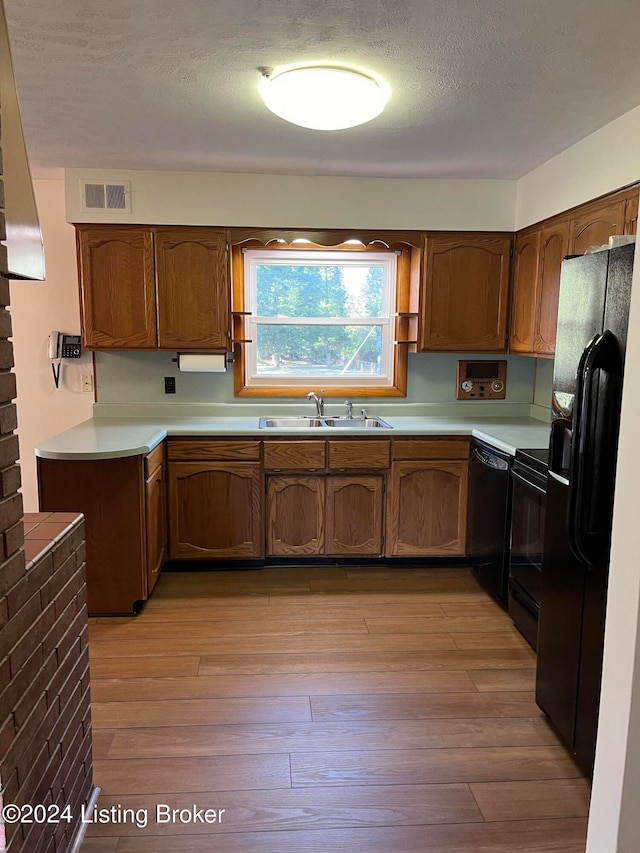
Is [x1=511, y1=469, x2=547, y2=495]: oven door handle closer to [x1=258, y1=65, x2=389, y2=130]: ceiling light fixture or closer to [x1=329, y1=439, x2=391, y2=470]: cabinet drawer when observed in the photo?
[x1=329, y1=439, x2=391, y2=470]: cabinet drawer

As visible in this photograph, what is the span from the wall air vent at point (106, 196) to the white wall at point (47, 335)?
0.37 m

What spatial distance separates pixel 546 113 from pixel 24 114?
7.39 ft

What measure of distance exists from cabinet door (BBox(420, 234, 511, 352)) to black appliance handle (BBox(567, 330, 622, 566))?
1.90 meters

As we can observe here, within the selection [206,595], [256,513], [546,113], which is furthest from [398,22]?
[206,595]

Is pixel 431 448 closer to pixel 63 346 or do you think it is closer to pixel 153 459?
pixel 153 459

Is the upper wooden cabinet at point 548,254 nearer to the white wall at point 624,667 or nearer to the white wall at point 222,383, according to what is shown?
the white wall at point 222,383

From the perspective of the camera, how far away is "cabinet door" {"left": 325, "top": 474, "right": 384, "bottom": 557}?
3516 millimetres

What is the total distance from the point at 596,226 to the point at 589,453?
4.79ft

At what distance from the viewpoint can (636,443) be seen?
115 centimetres

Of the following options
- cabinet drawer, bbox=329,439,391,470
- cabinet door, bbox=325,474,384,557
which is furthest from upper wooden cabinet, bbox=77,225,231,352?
cabinet door, bbox=325,474,384,557

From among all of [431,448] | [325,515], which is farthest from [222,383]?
[431,448]

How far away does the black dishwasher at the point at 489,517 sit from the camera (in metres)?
3.05

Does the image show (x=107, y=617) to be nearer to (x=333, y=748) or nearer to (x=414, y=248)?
(x=333, y=748)

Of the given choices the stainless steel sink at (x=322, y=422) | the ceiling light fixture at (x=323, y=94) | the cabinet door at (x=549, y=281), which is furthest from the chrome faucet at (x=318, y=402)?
the ceiling light fixture at (x=323, y=94)
